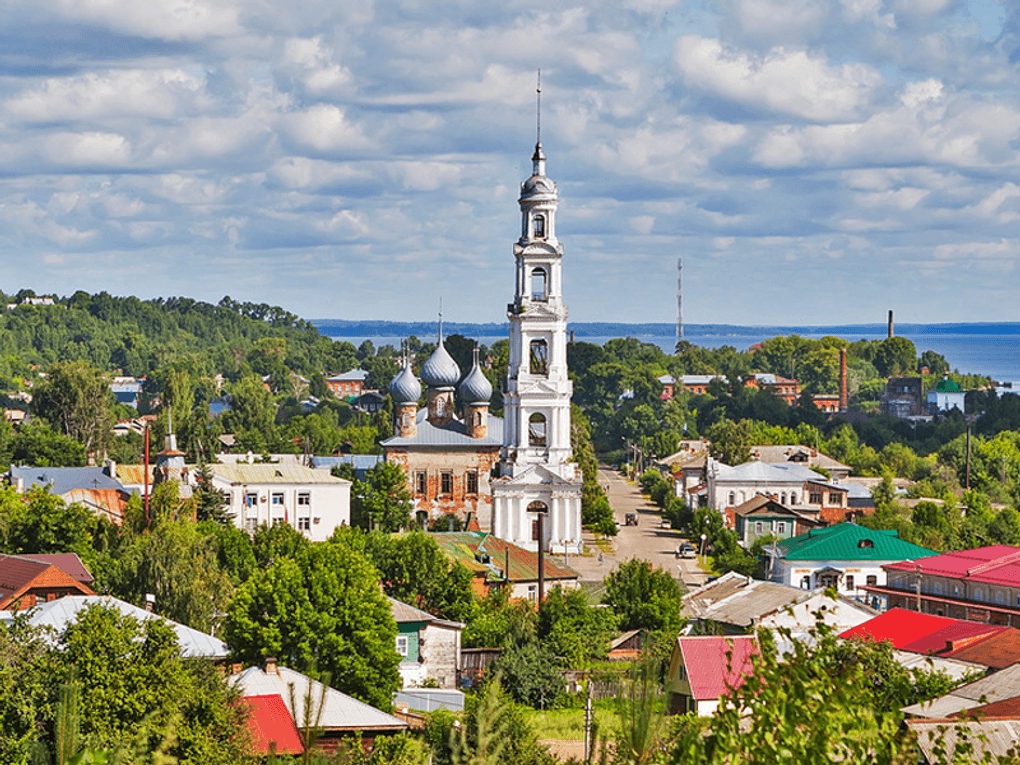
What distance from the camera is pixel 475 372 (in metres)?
56.7

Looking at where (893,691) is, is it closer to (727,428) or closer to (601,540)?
(601,540)

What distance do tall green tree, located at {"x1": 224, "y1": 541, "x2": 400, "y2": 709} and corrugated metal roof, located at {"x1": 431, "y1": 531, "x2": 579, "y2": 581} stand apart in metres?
11.0

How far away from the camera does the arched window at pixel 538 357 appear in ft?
172

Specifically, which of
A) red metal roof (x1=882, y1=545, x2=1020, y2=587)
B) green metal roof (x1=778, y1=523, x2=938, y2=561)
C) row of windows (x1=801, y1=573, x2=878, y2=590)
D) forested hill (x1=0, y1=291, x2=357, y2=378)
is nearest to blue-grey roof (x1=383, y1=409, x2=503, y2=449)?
green metal roof (x1=778, y1=523, x2=938, y2=561)

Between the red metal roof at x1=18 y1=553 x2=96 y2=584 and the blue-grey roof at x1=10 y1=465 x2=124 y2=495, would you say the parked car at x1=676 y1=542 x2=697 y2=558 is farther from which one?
→ the red metal roof at x1=18 y1=553 x2=96 y2=584

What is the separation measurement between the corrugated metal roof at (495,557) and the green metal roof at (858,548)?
7.30 m

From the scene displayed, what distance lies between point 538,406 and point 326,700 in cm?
2846

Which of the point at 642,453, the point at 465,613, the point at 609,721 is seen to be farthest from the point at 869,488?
the point at 609,721

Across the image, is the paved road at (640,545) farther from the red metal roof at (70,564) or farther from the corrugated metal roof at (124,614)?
the corrugated metal roof at (124,614)

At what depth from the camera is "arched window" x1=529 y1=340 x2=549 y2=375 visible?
52.5m

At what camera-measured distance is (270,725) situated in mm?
22547

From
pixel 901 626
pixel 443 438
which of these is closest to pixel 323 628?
pixel 901 626

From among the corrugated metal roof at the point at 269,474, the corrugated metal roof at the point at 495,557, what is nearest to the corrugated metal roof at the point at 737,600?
the corrugated metal roof at the point at 495,557

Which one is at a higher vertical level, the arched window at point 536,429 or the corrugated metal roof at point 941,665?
the arched window at point 536,429
